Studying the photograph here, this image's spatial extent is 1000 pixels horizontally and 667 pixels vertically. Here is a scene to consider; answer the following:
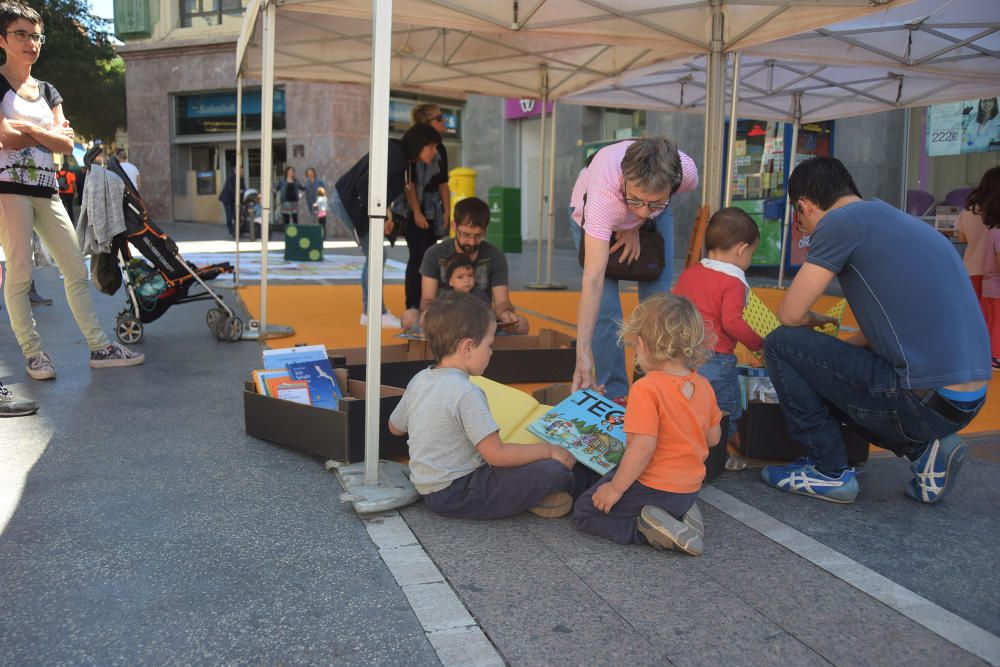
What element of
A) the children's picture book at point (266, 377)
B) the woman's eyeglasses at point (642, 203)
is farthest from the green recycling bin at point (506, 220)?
the woman's eyeglasses at point (642, 203)

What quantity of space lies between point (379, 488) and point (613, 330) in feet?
6.18

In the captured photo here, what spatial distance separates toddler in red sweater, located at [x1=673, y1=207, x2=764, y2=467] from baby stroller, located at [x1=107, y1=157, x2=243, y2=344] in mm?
4336

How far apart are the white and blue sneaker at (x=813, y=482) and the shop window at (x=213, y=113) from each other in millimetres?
27407

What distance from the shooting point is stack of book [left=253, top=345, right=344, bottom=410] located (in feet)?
13.8

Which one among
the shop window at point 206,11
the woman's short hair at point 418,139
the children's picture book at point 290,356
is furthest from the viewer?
the shop window at point 206,11

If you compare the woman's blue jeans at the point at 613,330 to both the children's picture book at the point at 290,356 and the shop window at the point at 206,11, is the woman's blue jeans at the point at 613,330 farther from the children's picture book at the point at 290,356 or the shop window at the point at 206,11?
the shop window at the point at 206,11

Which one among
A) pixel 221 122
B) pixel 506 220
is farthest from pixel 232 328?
pixel 221 122

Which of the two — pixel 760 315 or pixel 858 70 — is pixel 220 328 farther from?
pixel 858 70

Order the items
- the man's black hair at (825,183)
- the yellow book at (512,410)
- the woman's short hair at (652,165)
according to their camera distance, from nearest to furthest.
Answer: the man's black hair at (825,183) → the yellow book at (512,410) → the woman's short hair at (652,165)

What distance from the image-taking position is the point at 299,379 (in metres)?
4.24

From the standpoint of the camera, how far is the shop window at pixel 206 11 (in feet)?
89.4

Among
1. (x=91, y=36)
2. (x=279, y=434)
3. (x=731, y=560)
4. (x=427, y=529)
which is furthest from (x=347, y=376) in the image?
(x=91, y=36)

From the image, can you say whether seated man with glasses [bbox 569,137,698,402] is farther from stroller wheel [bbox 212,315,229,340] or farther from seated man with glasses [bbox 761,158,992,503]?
stroller wheel [bbox 212,315,229,340]

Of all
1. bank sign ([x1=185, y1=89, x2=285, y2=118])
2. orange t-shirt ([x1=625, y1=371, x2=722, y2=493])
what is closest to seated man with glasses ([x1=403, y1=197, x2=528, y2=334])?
orange t-shirt ([x1=625, y1=371, x2=722, y2=493])
